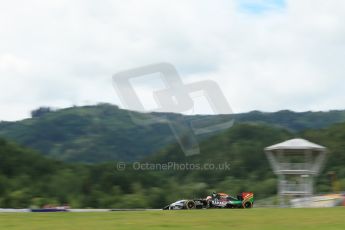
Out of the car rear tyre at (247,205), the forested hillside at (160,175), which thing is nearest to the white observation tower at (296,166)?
the car rear tyre at (247,205)


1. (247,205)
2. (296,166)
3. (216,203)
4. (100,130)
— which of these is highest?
(100,130)

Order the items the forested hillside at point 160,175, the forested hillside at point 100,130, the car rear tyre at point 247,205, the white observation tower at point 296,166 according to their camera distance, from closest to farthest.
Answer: the car rear tyre at point 247,205 → the white observation tower at point 296,166 → the forested hillside at point 160,175 → the forested hillside at point 100,130

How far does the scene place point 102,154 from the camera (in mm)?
142125

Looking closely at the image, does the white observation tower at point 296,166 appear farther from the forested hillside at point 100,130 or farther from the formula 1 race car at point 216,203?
the forested hillside at point 100,130

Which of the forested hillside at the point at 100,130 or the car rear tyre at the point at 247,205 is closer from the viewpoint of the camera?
the car rear tyre at the point at 247,205

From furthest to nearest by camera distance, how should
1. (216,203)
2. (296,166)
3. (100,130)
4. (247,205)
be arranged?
1. (100,130)
2. (296,166)
3. (247,205)
4. (216,203)

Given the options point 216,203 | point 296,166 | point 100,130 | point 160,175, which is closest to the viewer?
point 216,203

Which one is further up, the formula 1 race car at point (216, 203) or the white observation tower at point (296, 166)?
the white observation tower at point (296, 166)

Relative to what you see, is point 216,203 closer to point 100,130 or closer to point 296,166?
point 296,166

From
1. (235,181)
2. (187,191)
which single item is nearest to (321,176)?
(235,181)

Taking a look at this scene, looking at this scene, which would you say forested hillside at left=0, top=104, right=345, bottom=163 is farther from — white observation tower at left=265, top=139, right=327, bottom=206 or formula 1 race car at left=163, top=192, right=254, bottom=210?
formula 1 race car at left=163, top=192, right=254, bottom=210

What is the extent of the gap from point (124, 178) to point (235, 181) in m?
→ 20.6

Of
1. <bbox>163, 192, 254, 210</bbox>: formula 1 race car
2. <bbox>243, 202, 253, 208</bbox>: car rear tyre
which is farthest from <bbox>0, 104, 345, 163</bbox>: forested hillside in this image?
<bbox>243, 202, 253, 208</bbox>: car rear tyre

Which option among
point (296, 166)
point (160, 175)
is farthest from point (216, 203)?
point (160, 175)
